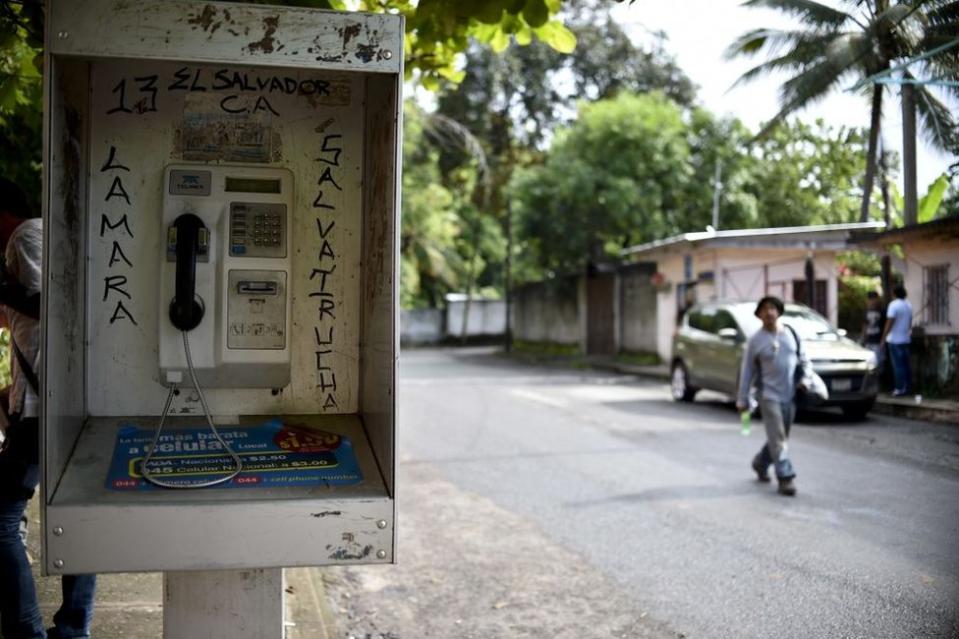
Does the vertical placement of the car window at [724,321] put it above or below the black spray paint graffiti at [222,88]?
below

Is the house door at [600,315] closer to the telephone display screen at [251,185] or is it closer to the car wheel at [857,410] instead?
the car wheel at [857,410]

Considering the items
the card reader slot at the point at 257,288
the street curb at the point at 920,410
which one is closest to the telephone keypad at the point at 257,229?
the card reader slot at the point at 257,288

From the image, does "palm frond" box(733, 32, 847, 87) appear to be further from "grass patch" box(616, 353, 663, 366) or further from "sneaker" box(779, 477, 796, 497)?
"grass patch" box(616, 353, 663, 366)

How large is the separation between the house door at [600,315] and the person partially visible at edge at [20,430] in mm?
23251

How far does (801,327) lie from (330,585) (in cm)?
850

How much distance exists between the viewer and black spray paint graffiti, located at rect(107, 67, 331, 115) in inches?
145

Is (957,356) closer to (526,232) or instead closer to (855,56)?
(855,56)

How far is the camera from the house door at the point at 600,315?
26.6m

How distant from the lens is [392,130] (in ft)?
10.9

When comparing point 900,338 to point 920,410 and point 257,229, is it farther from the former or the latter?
point 257,229

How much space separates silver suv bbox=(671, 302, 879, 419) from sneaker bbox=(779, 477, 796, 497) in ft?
4.51

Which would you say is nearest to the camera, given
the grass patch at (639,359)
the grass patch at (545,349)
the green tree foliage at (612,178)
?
the grass patch at (639,359)

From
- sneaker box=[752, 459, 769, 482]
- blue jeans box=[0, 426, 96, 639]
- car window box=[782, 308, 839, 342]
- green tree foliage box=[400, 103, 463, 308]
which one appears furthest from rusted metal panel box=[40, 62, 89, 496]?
green tree foliage box=[400, 103, 463, 308]

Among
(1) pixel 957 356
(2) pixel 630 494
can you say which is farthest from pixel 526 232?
(1) pixel 957 356
